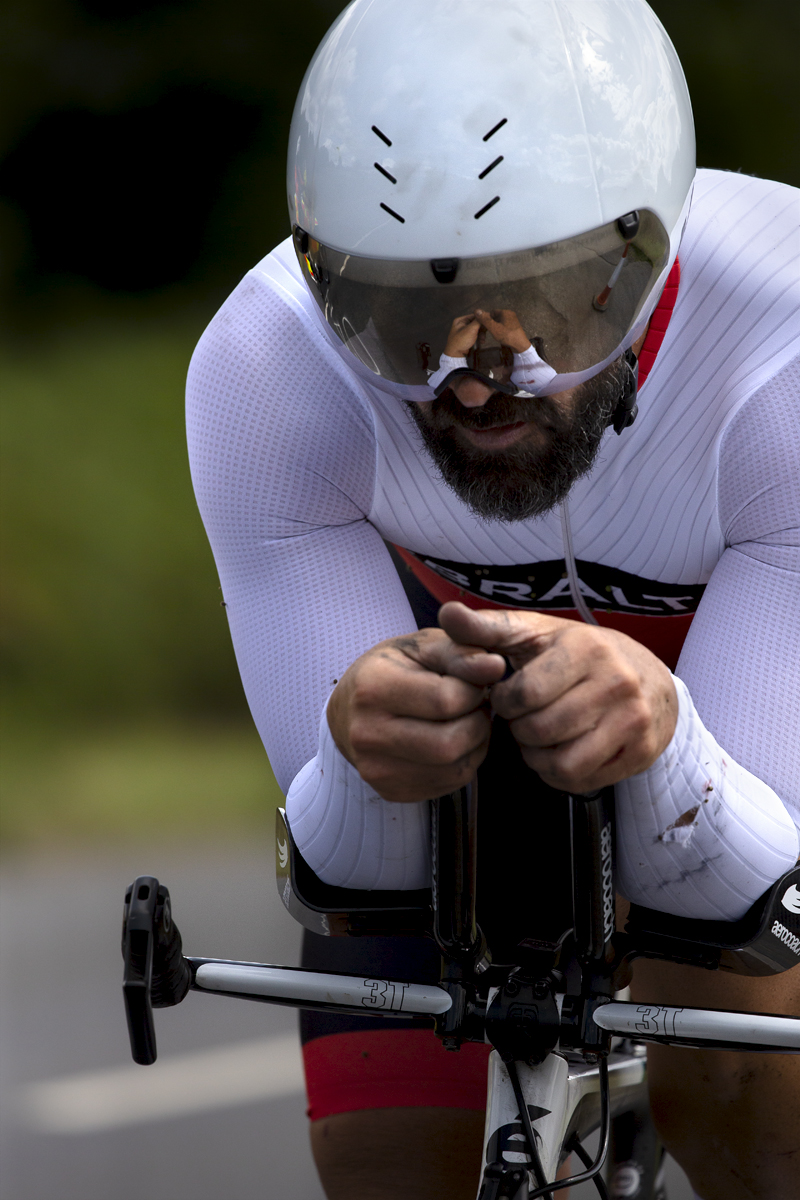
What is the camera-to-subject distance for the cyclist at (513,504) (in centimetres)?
105

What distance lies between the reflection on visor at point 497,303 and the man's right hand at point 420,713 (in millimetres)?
304

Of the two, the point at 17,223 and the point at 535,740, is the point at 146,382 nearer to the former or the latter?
the point at 17,223

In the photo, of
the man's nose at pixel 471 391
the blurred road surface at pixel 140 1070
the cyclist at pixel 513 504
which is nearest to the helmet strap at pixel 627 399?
the cyclist at pixel 513 504

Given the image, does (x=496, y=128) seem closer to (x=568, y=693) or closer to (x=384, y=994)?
(x=568, y=693)

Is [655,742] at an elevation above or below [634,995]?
above

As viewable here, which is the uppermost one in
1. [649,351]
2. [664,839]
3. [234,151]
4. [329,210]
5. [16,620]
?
[234,151]

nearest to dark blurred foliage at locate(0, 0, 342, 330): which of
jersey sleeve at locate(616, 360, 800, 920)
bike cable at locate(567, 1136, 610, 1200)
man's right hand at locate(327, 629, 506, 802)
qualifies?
jersey sleeve at locate(616, 360, 800, 920)

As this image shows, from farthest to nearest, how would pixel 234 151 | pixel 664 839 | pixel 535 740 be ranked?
pixel 234 151 → pixel 664 839 → pixel 535 740

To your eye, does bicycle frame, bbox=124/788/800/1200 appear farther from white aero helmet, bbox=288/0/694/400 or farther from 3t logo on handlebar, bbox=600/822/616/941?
white aero helmet, bbox=288/0/694/400

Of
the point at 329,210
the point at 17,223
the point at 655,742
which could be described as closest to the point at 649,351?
the point at 329,210

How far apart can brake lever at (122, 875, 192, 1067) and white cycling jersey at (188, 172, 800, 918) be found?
0.57ft

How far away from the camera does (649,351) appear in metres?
1.34

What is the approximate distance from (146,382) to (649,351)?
19.0ft

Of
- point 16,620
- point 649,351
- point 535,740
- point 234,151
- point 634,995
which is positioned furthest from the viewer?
point 234,151
